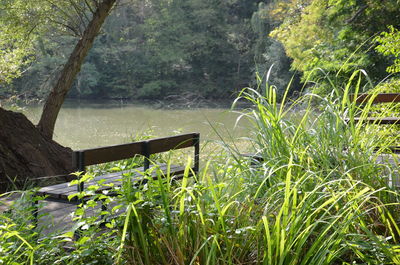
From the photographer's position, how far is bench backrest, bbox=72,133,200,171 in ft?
12.4

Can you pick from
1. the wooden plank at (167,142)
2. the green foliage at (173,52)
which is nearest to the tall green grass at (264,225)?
the wooden plank at (167,142)

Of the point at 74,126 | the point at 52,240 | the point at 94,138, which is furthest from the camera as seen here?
the point at 74,126

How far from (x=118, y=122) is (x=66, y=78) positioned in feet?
52.1

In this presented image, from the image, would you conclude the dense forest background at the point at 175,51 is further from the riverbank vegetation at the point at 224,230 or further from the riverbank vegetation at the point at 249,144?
the riverbank vegetation at the point at 224,230

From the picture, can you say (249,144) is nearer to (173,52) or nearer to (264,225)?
(264,225)

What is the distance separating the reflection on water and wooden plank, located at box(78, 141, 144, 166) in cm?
1143

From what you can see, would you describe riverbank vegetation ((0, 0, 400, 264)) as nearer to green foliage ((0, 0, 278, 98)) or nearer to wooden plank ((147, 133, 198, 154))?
green foliage ((0, 0, 278, 98))

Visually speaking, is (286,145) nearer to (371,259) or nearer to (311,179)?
(311,179)

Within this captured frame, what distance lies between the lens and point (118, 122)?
24.9 meters

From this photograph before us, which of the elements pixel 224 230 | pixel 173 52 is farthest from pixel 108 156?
→ pixel 173 52

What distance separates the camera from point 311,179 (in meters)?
2.78

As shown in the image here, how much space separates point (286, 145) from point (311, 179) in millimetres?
294

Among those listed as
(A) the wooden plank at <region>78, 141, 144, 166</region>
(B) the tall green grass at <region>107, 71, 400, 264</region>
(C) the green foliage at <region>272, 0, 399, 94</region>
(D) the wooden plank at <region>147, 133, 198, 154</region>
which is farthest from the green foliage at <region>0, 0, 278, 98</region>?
(B) the tall green grass at <region>107, 71, 400, 264</region>

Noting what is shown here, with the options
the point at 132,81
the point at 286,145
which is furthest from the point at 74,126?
the point at 286,145
